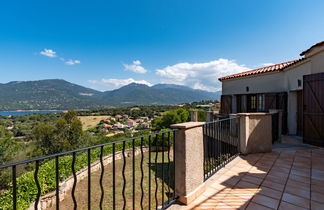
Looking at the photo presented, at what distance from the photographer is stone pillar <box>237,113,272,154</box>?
173 inches

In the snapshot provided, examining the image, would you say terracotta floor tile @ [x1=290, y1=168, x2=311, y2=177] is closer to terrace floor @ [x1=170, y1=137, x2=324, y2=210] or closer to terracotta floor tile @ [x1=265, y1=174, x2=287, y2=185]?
terrace floor @ [x1=170, y1=137, x2=324, y2=210]

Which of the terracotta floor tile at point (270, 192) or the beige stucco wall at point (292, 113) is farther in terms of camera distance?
the beige stucco wall at point (292, 113)

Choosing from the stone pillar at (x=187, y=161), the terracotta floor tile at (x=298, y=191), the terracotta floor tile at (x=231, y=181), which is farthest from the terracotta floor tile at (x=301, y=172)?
the stone pillar at (x=187, y=161)

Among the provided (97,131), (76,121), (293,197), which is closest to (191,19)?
(293,197)

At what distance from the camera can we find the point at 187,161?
222 centimetres

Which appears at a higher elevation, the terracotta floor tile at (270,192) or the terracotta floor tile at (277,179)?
the terracotta floor tile at (277,179)

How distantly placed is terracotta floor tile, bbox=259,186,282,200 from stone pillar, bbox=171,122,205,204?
114cm

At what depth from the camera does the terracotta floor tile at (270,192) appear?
2.47 metres

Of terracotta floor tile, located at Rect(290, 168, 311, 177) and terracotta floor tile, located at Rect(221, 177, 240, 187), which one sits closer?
terracotta floor tile, located at Rect(221, 177, 240, 187)

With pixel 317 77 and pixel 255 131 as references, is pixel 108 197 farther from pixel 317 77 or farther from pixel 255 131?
pixel 317 77

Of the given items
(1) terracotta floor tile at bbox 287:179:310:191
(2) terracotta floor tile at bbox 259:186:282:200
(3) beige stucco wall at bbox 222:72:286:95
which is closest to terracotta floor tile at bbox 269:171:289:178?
(1) terracotta floor tile at bbox 287:179:310:191

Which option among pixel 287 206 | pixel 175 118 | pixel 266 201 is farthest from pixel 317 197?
pixel 175 118

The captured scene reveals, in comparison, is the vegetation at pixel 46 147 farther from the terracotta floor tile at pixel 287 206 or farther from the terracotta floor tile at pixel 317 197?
the terracotta floor tile at pixel 317 197

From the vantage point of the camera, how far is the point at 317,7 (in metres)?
5.89
